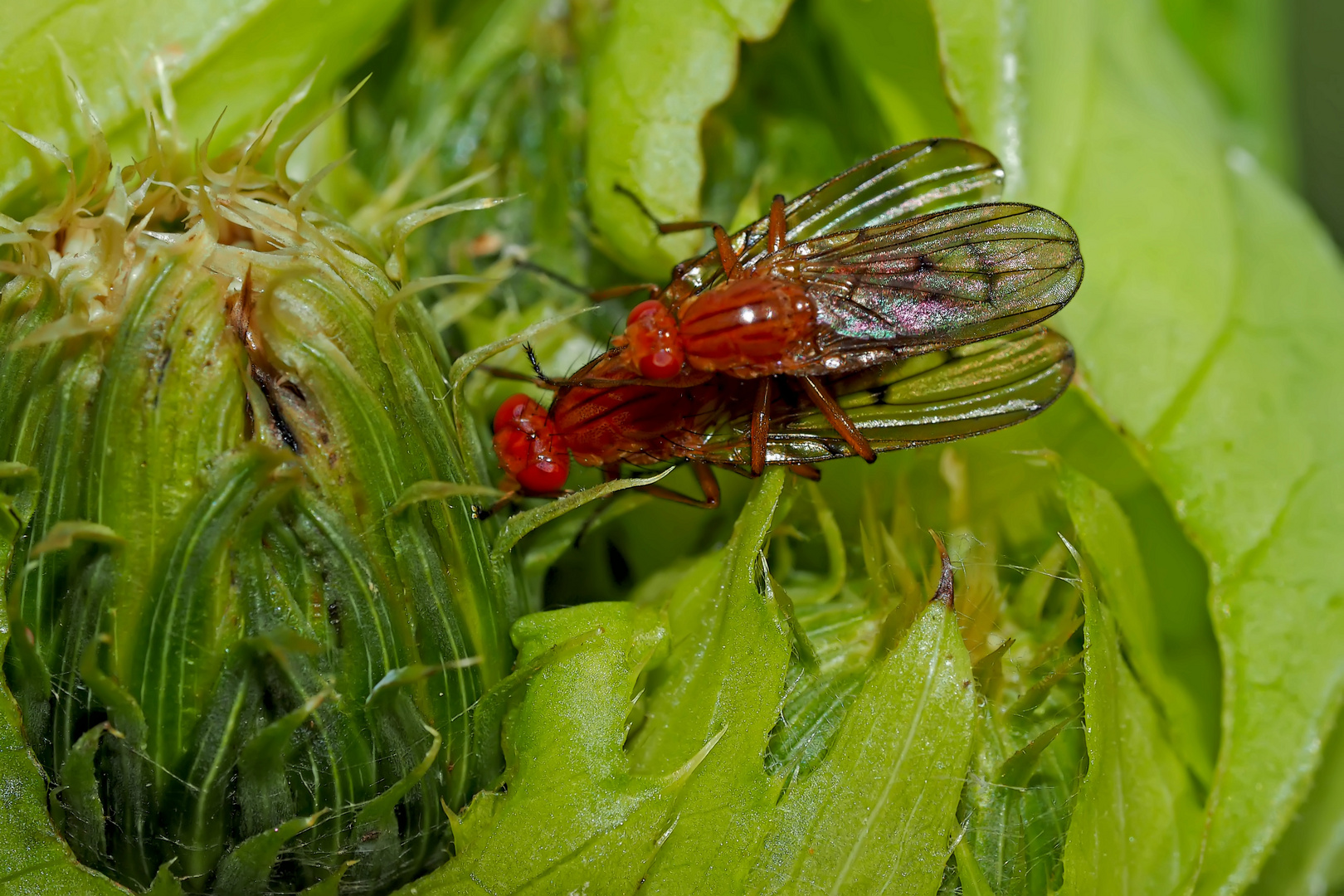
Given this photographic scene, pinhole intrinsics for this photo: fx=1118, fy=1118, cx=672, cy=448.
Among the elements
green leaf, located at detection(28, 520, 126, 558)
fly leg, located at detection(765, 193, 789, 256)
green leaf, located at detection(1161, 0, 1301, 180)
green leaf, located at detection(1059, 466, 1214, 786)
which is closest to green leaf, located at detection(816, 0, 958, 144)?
fly leg, located at detection(765, 193, 789, 256)

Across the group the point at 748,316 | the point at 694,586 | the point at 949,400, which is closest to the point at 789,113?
the point at 748,316

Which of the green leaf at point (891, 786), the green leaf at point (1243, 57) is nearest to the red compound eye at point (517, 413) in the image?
the green leaf at point (891, 786)

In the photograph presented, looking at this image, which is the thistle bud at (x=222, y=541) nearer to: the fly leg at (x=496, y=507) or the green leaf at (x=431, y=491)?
the green leaf at (x=431, y=491)

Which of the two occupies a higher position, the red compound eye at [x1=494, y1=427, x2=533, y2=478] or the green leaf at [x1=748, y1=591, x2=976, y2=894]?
the red compound eye at [x1=494, y1=427, x2=533, y2=478]

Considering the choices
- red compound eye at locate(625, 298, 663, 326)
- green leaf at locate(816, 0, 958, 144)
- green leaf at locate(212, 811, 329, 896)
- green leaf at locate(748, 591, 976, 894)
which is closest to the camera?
green leaf at locate(212, 811, 329, 896)

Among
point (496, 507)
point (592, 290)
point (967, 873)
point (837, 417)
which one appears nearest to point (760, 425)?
point (837, 417)

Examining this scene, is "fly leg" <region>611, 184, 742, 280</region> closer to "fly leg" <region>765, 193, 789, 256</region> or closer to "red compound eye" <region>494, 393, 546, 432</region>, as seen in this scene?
"fly leg" <region>765, 193, 789, 256</region>
